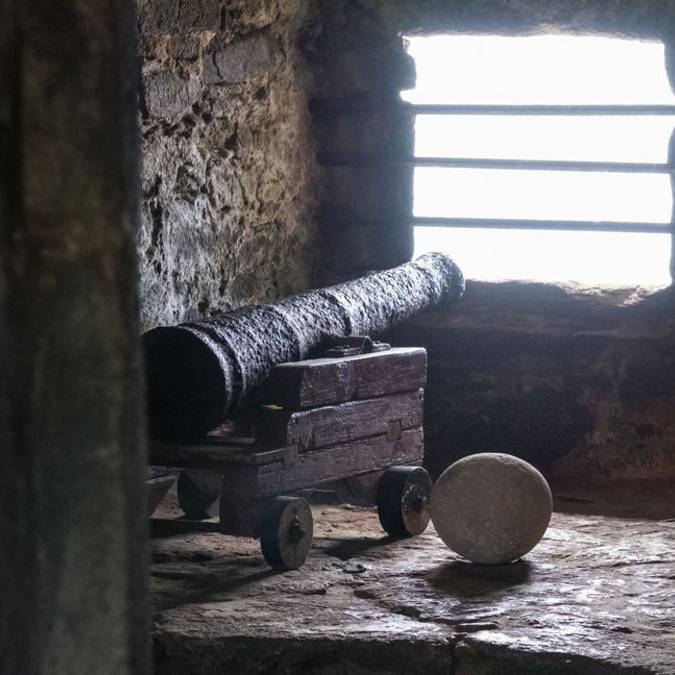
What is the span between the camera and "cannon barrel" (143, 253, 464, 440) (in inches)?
151

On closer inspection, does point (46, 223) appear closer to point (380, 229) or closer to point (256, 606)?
point (256, 606)

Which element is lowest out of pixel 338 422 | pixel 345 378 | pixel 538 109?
pixel 338 422

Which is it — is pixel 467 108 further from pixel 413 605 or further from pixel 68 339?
pixel 68 339

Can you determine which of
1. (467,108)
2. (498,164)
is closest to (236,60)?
(467,108)

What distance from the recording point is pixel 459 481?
157 inches

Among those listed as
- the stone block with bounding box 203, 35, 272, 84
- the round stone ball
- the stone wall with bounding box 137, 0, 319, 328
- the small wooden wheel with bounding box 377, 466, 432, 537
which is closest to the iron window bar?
the stone wall with bounding box 137, 0, 319, 328

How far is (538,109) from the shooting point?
19.0 feet

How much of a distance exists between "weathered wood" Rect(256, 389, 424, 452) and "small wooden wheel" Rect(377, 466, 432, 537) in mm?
158

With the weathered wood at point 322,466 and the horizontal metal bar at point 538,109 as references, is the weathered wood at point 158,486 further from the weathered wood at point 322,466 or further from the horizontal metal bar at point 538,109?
the horizontal metal bar at point 538,109

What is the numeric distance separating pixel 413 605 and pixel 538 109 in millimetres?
2870

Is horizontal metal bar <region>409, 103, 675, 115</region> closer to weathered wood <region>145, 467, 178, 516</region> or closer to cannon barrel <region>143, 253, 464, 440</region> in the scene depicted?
cannon barrel <region>143, 253, 464, 440</region>

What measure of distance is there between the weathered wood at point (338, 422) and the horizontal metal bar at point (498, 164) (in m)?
1.52

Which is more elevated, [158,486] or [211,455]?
[211,455]

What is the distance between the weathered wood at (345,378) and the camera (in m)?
4.04
